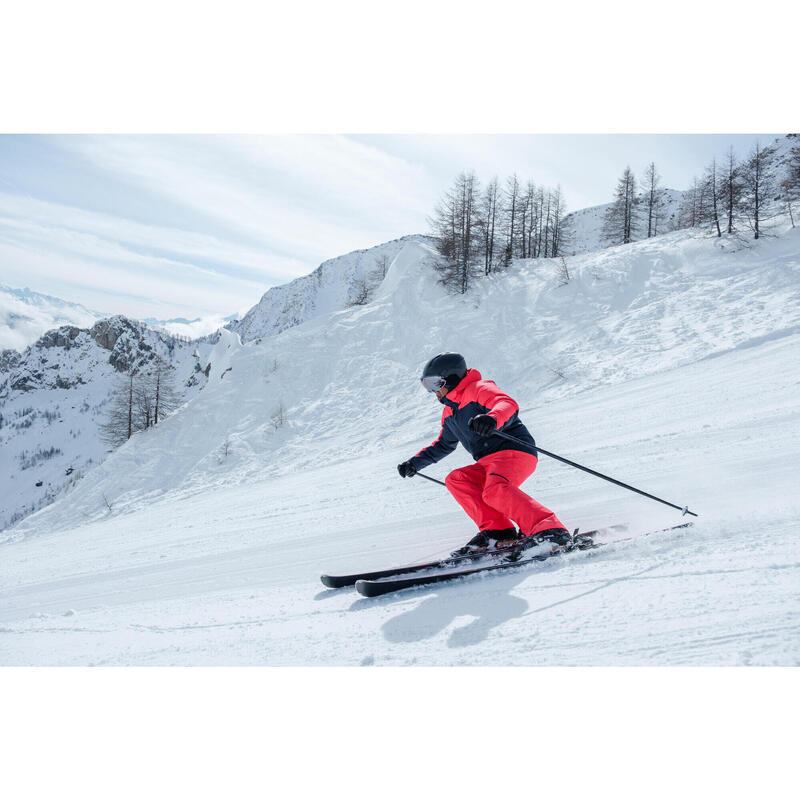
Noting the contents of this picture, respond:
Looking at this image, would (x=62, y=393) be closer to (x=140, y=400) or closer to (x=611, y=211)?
(x=140, y=400)

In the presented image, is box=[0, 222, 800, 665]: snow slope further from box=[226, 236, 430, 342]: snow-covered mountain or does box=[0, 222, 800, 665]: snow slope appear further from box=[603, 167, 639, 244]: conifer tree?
box=[226, 236, 430, 342]: snow-covered mountain

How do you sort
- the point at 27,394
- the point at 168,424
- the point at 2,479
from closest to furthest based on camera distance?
the point at 168,424, the point at 2,479, the point at 27,394

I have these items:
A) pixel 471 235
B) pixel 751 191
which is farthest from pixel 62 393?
pixel 751 191

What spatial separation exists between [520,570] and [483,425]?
976mm

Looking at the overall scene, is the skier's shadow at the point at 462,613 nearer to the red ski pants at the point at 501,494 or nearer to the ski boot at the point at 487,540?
the red ski pants at the point at 501,494

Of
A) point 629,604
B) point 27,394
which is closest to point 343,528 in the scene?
point 629,604

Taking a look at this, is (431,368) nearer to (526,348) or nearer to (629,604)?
(629,604)

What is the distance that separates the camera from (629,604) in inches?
96.1

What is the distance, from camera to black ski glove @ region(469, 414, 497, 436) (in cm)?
318

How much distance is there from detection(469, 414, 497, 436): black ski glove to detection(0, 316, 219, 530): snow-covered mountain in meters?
63.6

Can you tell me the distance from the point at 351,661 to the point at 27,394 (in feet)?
500

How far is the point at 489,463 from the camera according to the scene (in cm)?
358

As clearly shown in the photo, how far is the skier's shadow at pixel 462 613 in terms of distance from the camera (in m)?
2.50

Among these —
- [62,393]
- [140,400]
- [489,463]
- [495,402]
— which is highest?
[62,393]
